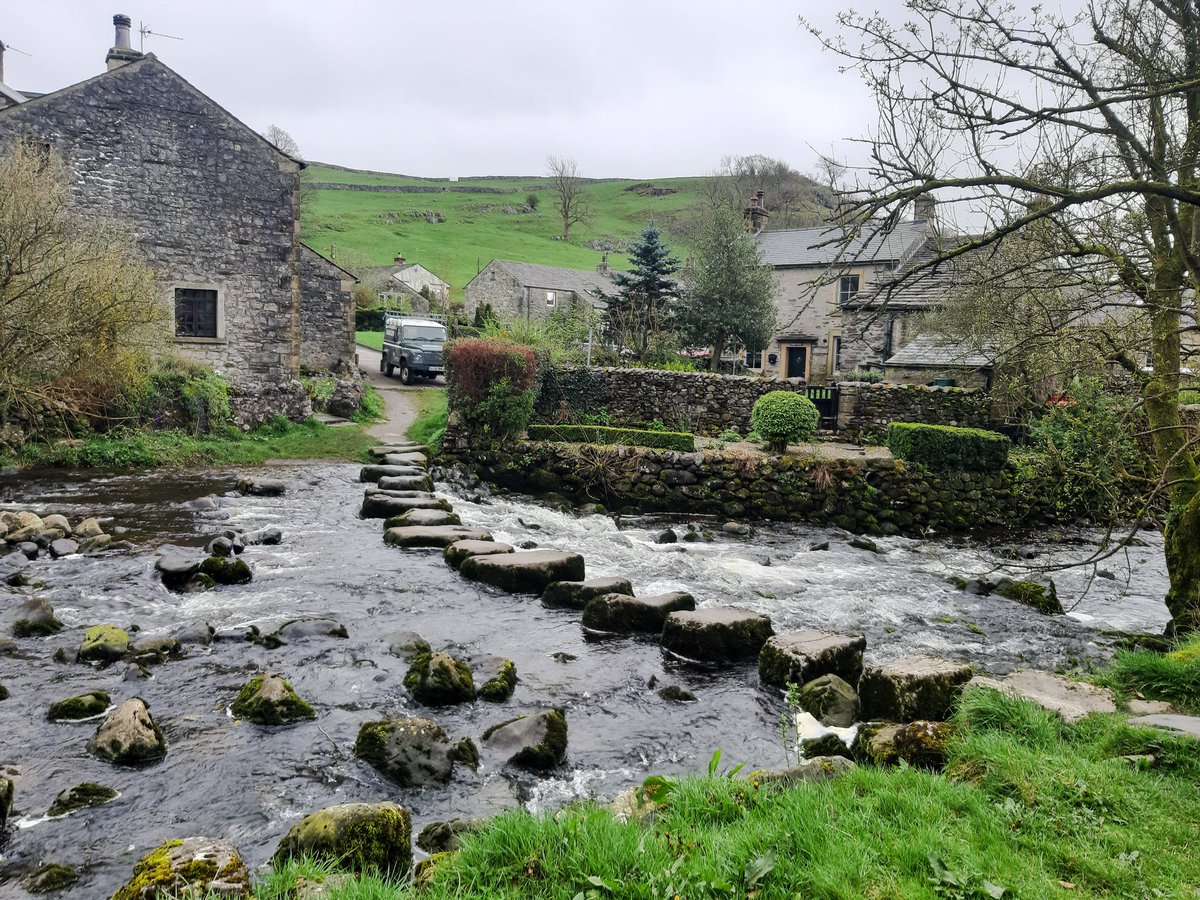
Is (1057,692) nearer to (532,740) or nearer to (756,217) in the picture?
(532,740)

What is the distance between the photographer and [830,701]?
6320 millimetres

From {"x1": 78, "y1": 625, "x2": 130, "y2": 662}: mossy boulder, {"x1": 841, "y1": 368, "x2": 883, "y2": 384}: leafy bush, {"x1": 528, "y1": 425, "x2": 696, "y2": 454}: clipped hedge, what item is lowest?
{"x1": 78, "y1": 625, "x2": 130, "y2": 662}: mossy boulder

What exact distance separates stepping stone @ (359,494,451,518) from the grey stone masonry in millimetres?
8171

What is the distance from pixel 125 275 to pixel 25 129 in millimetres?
6239

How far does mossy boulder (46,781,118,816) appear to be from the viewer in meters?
4.64

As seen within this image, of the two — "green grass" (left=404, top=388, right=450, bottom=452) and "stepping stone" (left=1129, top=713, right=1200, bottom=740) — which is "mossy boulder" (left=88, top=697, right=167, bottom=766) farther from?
"green grass" (left=404, top=388, right=450, bottom=452)

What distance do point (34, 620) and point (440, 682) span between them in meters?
3.99

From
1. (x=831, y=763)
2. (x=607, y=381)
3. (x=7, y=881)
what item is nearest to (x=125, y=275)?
(x=607, y=381)

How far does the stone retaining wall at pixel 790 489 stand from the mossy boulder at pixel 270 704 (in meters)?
10.7

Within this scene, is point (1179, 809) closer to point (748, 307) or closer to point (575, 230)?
point (748, 307)

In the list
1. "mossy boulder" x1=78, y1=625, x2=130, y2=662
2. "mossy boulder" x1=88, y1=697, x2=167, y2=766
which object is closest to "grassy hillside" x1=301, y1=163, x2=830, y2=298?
"mossy boulder" x1=78, y1=625, x2=130, y2=662

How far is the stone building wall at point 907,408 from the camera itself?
20.9m

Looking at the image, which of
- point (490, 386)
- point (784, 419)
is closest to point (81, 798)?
point (490, 386)

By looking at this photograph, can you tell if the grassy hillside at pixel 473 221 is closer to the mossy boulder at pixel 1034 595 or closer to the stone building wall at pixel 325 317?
the stone building wall at pixel 325 317
